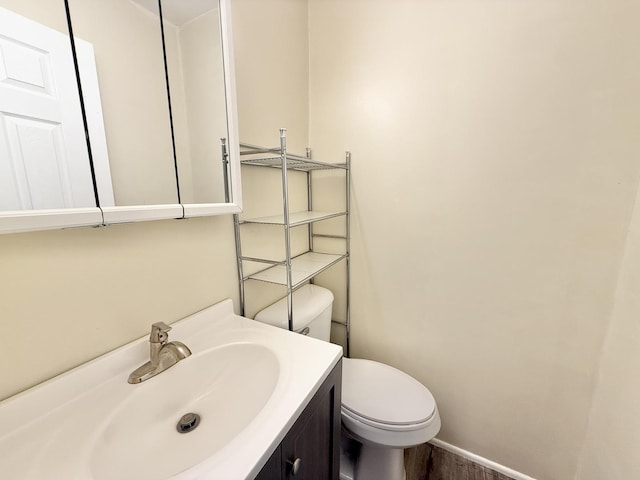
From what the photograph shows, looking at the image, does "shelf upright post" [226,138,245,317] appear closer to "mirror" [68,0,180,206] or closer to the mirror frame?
the mirror frame

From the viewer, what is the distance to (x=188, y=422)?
2.30 feet

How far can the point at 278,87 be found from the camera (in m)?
1.21

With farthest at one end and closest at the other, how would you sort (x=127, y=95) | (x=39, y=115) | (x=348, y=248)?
1. (x=348, y=248)
2. (x=127, y=95)
3. (x=39, y=115)

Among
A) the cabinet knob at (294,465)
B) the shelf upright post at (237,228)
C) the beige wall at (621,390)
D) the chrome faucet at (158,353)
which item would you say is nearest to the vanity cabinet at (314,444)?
the cabinet knob at (294,465)

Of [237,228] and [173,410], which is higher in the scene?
[237,228]

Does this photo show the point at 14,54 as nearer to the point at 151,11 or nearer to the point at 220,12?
the point at 151,11

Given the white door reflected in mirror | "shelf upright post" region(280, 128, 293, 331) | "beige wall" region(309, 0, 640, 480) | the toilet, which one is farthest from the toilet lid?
the white door reflected in mirror

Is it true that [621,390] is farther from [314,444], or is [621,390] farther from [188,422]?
[188,422]

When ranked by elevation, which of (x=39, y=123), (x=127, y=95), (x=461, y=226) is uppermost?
(x=127, y=95)

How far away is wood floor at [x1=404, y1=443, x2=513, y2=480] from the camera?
4.12 feet

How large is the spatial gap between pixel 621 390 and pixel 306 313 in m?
1.16

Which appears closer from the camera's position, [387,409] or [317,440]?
[317,440]

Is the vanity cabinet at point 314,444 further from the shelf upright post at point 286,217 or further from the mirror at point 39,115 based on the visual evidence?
the mirror at point 39,115

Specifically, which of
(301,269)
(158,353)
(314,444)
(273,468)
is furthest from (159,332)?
(301,269)
